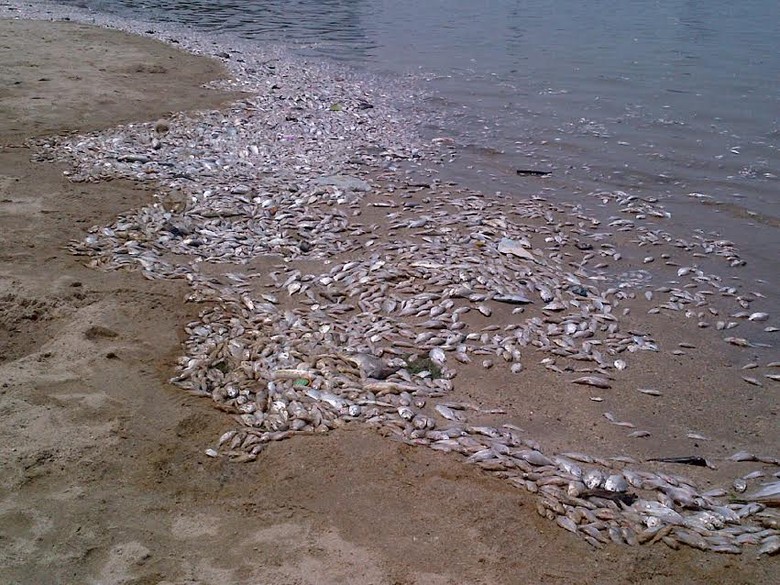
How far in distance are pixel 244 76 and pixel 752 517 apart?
540 inches

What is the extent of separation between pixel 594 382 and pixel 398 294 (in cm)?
207

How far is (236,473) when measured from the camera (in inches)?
178

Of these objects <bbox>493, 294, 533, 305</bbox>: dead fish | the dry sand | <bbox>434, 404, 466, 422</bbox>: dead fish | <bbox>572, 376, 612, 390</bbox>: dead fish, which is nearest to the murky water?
<bbox>493, 294, 533, 305</bbox>: dead fish

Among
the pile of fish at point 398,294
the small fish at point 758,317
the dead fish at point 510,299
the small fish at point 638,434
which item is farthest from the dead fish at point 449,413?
the small fish at point 758,317

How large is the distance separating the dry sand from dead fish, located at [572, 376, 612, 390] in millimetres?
166

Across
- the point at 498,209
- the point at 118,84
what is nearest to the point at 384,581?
the point at 498,209

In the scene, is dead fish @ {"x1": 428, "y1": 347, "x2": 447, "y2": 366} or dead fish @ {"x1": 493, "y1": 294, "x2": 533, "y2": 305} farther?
dead fish @ {"x1": 493, "y1": 294, "x2": 533, "y2": 305}

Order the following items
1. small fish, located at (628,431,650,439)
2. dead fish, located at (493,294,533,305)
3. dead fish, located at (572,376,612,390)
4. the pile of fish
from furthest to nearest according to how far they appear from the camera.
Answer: dead fish, located at (493,294,533,305) < dead fish, located at (572,376,612,390) < small fish, located at (628,431,650,439) < the pile of fish

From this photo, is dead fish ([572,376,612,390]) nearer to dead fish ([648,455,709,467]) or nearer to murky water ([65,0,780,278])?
dead fish ([648,455,709,467])

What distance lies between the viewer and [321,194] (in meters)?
9.05

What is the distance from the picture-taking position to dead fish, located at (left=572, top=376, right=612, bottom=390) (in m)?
5.63

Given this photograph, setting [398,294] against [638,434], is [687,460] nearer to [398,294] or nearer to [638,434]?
[638,434]

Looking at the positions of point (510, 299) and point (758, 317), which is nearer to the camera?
point (510, 299)

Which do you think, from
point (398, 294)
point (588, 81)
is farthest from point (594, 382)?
point (588, 81)
